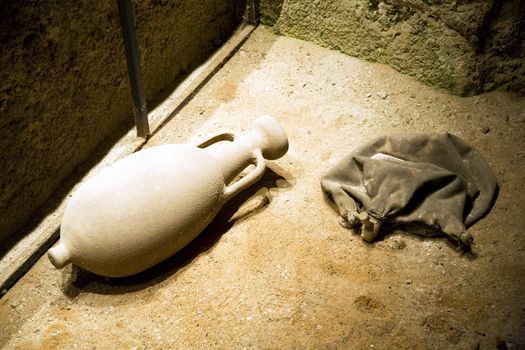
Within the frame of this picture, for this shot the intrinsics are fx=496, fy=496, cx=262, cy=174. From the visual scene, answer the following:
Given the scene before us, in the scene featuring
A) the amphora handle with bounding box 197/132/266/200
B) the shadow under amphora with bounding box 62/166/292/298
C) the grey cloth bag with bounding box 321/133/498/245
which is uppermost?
the amphora handle with bounding box 197/132/266/200

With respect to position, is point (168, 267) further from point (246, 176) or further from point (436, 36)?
point (436, 36)

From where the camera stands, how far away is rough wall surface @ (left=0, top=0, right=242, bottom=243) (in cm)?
211

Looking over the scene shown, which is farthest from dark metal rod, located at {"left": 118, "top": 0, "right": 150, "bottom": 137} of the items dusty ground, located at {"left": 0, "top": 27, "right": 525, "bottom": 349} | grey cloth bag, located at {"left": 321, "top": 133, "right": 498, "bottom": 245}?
grey cloth bag, located at {"left": 321, "top": 133, "right": 498, "bottom": 245}

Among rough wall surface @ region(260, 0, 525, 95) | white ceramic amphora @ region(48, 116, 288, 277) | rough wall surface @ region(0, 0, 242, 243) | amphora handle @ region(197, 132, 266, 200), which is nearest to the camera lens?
white ceramic amphora @ region(48, 116, 288, 277)

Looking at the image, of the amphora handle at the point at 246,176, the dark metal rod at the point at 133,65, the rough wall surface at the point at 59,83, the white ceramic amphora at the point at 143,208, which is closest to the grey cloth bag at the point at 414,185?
the amphora handle at the point at 246,176

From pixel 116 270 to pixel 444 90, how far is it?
2.21m

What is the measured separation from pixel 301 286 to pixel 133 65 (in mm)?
1397

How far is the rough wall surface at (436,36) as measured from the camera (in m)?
2.80

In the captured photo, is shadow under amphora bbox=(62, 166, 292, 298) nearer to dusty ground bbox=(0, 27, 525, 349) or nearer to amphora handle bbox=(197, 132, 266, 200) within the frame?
dusty ground bbox=(0, 27, 525, 349)

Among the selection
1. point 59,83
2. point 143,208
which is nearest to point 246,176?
point 143,208

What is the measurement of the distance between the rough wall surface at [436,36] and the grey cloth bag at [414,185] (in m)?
0.63

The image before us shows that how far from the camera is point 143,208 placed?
1.99m

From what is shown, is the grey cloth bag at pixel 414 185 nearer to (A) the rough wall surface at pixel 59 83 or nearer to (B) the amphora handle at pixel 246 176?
(B) the amphora handle at pixel 246 176

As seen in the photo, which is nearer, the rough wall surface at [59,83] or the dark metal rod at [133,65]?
the rough wall surface at [59,83]
